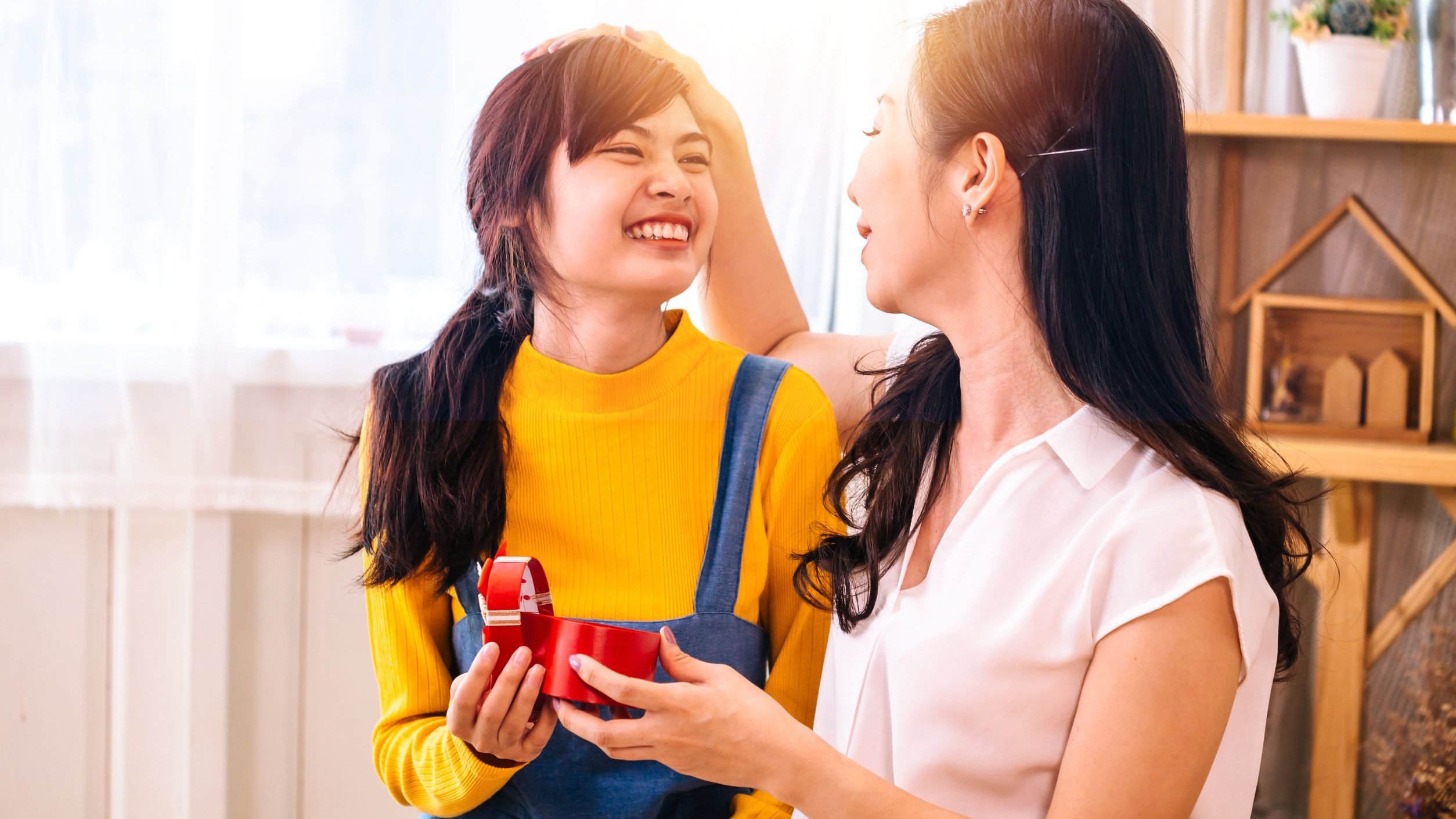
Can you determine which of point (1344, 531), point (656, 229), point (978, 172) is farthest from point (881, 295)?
point (1344, 531)

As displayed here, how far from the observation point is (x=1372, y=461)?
4.95ft

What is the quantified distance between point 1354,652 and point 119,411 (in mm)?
1780

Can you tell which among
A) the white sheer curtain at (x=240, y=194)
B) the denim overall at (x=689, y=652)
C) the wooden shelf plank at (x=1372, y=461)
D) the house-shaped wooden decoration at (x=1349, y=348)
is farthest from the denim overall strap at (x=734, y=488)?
the house-shaped wooden decoration at (x=1349, y=348)

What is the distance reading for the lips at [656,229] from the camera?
98 cm

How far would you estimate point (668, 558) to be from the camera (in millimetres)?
1008

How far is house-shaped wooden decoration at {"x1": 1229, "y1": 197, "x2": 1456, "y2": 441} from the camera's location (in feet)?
5.42

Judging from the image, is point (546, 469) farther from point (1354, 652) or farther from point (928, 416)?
point (1354, 652)

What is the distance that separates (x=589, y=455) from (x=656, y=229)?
219 mm

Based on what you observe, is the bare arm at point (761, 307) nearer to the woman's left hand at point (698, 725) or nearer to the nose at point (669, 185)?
the nose at point (669, 185)

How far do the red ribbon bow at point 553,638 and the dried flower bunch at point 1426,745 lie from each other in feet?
4.40

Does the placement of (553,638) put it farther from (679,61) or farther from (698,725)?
(679,61)

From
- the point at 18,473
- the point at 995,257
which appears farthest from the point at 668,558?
the point at 18,473

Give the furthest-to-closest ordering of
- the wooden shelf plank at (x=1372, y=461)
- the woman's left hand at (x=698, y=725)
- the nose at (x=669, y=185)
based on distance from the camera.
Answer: the wooden shelf plank at (x=1372, y=461) < the nose at (x=669, y=185) < the woman's left hand at (x=698, y=725)

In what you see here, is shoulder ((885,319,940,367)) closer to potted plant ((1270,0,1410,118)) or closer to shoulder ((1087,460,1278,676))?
shoulder ((1087,460,1278,676))
